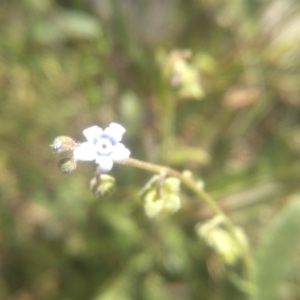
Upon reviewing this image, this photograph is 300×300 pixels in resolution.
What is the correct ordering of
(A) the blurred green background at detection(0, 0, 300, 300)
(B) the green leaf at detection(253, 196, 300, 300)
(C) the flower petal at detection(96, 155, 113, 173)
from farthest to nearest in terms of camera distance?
(A) the blurred green background at detection(0, 0, 300, 300), (B) the green leaf at detection(253, 196, 300, 300), (C) the flower petal at detection(96, 155, 113, 173)

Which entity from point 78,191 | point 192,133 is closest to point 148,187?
point 78,191

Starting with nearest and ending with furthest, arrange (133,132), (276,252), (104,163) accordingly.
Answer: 1. (104,163)
2. (276,252)
3. (133,132)

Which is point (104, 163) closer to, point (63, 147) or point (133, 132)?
point (63, 147)

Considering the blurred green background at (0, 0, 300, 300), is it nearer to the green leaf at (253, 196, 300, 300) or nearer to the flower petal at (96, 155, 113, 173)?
the green leaf at (253, 196, 300, 300)

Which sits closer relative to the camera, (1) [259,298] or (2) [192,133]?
(1) [259,298]

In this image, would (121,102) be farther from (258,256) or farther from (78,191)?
(258,256)

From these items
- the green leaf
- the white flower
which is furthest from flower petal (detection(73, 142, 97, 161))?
the green leaf

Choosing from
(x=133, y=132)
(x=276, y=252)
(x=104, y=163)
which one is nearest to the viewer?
(x=104, y=163)

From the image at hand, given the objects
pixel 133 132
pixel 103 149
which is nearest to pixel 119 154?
pixel 103 149
